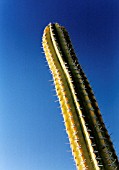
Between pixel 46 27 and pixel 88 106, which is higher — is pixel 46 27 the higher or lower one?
the higher one

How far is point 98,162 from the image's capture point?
327 centimetres

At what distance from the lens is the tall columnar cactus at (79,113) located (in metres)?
3.37

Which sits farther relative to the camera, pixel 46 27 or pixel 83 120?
pixel 46 27

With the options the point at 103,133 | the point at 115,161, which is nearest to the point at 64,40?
the point at 103,133

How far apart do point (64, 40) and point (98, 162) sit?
2.04 metres

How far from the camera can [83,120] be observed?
355 centimetres

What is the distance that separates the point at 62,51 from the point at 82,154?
166cm

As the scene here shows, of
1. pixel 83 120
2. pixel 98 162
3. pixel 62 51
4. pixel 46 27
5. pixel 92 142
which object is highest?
pixel 46 27

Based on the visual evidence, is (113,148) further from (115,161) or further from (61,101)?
(61,101)

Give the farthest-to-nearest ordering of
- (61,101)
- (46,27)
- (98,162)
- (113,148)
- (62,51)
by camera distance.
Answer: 1. (46,27)
2. (62,51)
3. (61,101)
4. (113,148)
5. (98,162)

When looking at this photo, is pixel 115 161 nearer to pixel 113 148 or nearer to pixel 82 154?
pixel 113 148

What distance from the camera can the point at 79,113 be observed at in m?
3.65

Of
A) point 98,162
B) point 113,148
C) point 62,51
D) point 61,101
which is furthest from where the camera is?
point 62,51

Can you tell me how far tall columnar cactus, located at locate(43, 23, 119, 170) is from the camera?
337 centimetres
